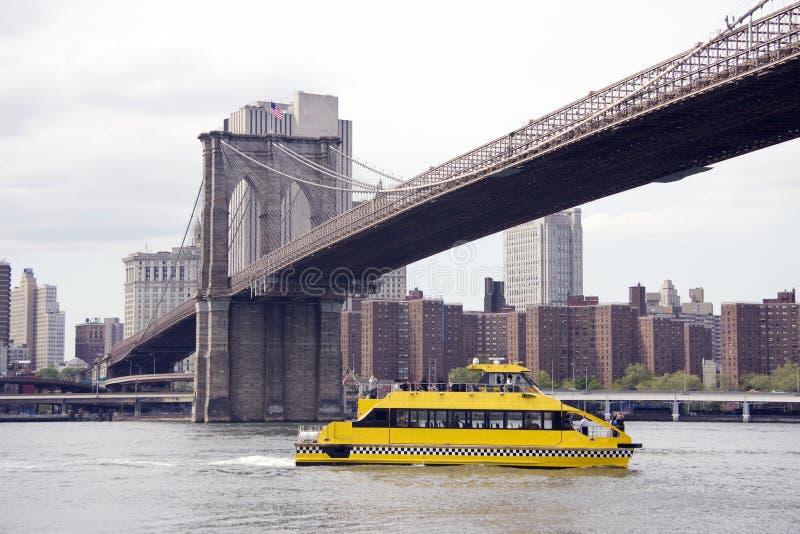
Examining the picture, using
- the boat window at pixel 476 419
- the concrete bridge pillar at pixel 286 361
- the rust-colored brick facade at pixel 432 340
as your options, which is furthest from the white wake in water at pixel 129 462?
the rust-colored brick facade at pixel 432 340

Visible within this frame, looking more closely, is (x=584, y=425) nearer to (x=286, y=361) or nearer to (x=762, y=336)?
(x=286, y=361)

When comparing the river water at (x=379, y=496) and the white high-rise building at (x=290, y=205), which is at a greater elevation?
the white high-rise building at (x=290, y=205)

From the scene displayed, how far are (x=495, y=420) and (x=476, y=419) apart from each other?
0.61m

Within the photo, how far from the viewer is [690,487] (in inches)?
1580

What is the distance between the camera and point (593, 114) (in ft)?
155

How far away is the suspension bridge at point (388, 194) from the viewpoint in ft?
139

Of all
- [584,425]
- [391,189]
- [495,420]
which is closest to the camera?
[495,420]

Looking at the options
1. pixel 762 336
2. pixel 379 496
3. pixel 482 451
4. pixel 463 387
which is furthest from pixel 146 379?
pixel 379 496

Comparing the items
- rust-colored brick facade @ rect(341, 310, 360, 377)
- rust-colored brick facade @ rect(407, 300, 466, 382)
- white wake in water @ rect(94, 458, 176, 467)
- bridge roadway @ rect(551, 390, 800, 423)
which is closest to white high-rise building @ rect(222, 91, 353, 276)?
rust-colored brick facade @ rect(341, 310, 360, 377)

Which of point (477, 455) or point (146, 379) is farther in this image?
point (146, 379)

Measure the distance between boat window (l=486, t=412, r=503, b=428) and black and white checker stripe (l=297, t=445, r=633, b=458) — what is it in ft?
2.60

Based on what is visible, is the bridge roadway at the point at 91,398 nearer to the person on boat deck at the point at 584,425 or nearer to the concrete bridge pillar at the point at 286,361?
the concrete bridge pillar at the point at 286,361

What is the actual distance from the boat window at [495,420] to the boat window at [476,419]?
16cm

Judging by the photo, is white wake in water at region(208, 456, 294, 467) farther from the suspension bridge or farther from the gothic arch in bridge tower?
the gothic arch in bridge tower
